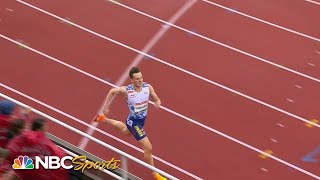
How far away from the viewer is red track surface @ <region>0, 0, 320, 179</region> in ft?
29.6

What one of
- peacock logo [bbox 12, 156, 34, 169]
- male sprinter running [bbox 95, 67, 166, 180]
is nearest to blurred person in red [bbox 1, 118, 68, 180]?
peacock logo [bbox 12, 156, 34, 169]

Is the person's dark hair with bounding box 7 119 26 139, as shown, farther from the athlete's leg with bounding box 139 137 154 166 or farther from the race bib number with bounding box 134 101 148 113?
the athlete's leg with bounding box 139 137 154 166

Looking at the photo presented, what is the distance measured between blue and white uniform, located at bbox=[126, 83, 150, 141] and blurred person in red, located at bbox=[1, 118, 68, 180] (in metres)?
2.00

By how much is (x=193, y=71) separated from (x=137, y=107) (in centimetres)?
294

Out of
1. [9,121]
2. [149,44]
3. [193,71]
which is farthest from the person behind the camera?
[149,44]

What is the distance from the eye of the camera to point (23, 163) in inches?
238

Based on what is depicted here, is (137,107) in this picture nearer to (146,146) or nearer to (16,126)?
(146,146)

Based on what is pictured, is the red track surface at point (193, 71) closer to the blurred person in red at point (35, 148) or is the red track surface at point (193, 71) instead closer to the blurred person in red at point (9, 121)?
the blurred person in red at point (9, 121)

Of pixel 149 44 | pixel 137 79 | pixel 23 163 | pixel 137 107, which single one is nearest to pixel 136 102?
pixel 137 107

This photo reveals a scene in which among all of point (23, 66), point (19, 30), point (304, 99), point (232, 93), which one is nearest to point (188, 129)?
point (232, 93)

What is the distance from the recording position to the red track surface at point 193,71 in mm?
9023

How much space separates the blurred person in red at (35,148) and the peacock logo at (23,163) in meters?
0.04

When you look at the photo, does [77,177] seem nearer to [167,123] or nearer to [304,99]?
[167,123]

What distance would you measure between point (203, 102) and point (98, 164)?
3744 millimetres
